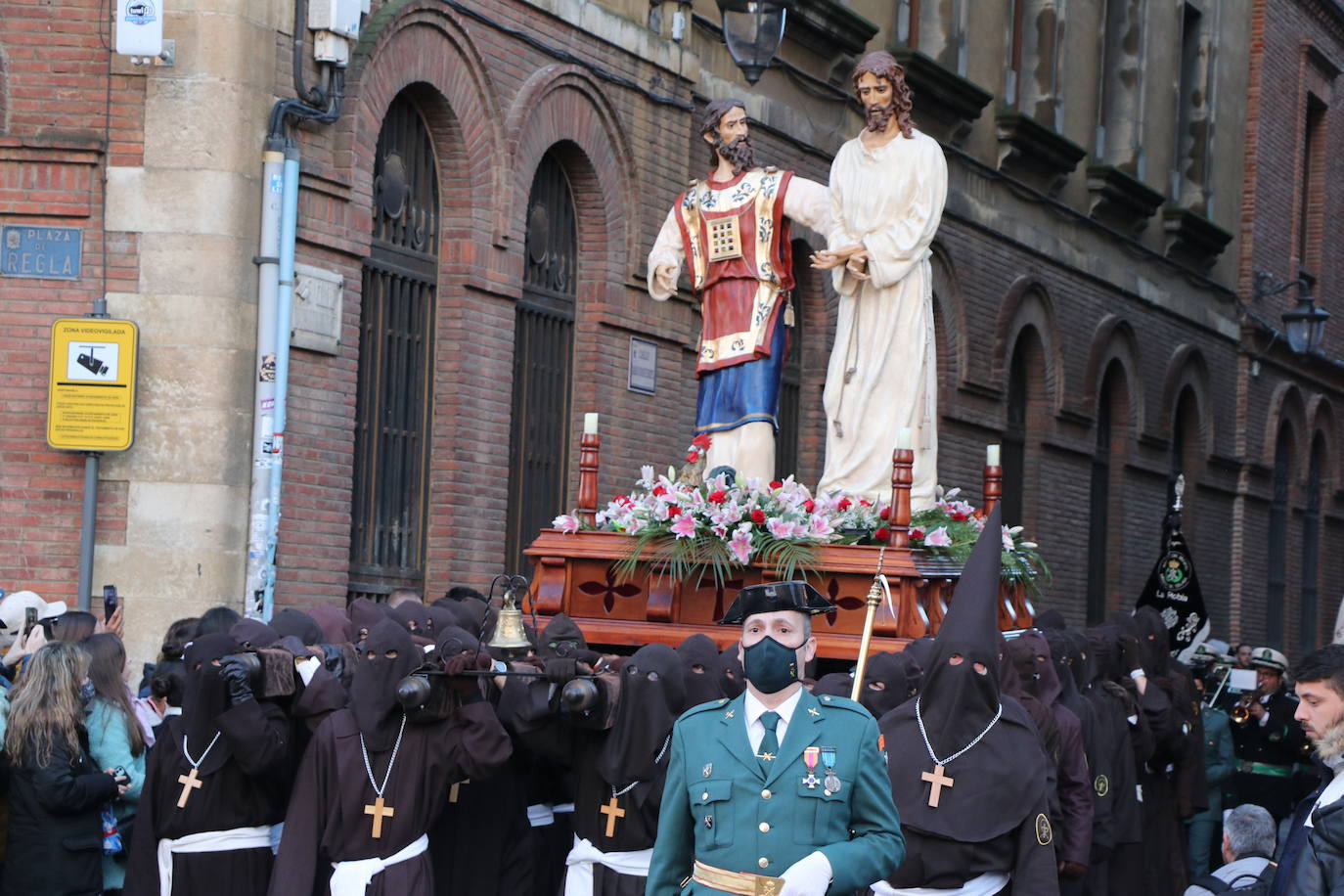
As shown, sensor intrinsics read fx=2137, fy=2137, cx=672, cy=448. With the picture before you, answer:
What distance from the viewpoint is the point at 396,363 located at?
13.8 meters

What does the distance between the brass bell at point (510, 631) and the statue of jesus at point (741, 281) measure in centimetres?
335

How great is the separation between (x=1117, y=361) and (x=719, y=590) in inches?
656

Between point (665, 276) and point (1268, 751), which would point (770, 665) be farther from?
point (1268, 751)

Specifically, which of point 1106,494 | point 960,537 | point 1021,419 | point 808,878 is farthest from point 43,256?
point 1106,494

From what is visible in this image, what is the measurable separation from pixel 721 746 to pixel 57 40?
7.94 metres

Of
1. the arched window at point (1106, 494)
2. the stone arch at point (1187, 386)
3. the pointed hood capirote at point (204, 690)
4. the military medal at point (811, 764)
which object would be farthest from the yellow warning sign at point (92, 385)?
the stone arch at point (1187, 386)

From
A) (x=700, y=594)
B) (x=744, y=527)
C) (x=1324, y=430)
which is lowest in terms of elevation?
(x=700, y=594)

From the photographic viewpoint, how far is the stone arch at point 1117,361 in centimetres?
2527

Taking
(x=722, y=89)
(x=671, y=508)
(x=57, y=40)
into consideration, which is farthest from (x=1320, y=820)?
(x=722, y=89)

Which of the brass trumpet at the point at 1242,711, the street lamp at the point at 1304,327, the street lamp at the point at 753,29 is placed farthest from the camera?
the street lamp at the point at 1304,327

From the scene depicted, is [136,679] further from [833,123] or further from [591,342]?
[833,123]

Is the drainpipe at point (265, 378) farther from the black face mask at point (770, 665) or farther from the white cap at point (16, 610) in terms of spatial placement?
the black face mask at point (770, 665)

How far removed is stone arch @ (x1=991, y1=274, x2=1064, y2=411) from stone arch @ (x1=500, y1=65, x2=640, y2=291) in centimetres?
775

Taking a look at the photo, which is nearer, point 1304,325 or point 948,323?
point 948,323
